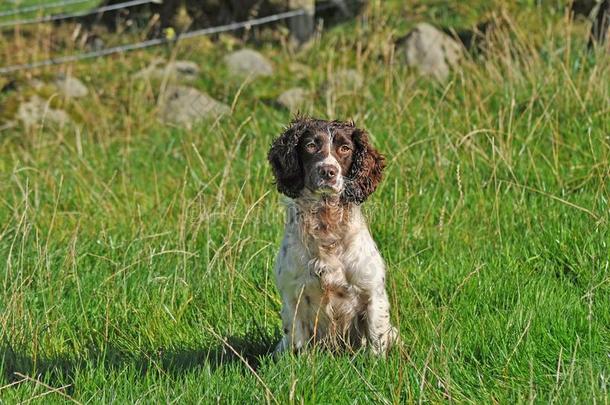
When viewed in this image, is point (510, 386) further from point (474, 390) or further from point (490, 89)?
point (490, 89)

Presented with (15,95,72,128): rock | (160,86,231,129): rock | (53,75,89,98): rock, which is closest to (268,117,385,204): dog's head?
(160,86,231,129): rock

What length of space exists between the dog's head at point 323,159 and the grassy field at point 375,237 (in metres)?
0.34

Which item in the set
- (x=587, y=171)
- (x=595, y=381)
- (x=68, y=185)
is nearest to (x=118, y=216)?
(x=68, y=185)

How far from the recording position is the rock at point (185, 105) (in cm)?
874

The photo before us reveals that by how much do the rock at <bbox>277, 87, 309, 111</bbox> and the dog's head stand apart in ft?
13.3

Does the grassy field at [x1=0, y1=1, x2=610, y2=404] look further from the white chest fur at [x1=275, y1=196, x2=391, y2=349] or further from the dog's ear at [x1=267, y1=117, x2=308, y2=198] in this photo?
the dog's ear at [x1=267, y1=117, x2=308, y2=198]

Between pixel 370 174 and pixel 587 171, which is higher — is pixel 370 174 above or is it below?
above

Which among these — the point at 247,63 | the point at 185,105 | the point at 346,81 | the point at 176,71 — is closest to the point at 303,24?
the point at 247,63

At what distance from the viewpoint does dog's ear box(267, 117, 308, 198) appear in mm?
4551

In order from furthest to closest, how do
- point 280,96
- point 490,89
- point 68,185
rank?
point 280,96 → point 490,89 → point 68,185

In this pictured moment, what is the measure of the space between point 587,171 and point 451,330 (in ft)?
7.17

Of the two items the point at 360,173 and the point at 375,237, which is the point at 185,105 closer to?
the point at 375,237

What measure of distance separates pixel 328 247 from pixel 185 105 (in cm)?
471

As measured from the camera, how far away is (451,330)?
452cm
